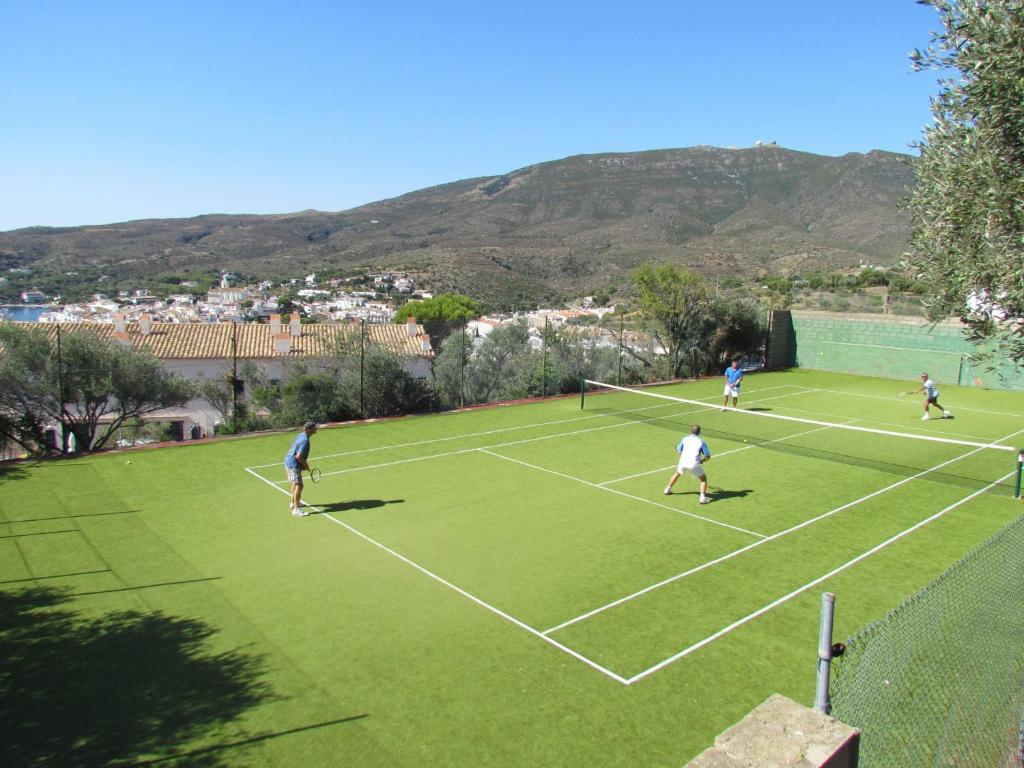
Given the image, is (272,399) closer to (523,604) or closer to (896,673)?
(523,604)

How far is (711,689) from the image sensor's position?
7625 millimetres

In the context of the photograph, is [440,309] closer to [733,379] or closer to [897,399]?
[897,399]

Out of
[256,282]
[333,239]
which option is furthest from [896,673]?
[333,239]

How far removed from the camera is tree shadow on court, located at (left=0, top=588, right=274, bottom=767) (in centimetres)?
646

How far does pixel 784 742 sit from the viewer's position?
3.84 metres

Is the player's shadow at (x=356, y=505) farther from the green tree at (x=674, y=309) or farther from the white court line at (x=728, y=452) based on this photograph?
the green tree at (x=674, y=309)

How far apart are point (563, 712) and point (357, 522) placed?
6410mm

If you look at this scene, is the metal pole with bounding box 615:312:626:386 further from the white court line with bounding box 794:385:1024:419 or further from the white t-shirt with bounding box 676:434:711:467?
the white t-shirt with bounding box 676:434:711:467

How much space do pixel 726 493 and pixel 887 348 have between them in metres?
24.2

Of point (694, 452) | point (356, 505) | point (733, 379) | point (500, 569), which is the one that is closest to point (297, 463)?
point (356, 505)

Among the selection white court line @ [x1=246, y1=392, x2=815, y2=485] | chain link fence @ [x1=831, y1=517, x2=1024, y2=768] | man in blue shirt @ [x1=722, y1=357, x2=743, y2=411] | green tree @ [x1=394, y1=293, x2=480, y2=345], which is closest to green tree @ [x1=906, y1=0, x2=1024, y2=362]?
chain link fence @ [x1=831, y1=517, x2=1024, y2=768]

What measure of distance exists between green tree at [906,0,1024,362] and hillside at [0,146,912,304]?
2811 inches

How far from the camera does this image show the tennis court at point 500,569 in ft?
23.1

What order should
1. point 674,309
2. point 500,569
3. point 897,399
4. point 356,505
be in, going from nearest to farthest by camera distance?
1. point 500,569
2. point 356,505
3. point 897,399
4. point 674,309
